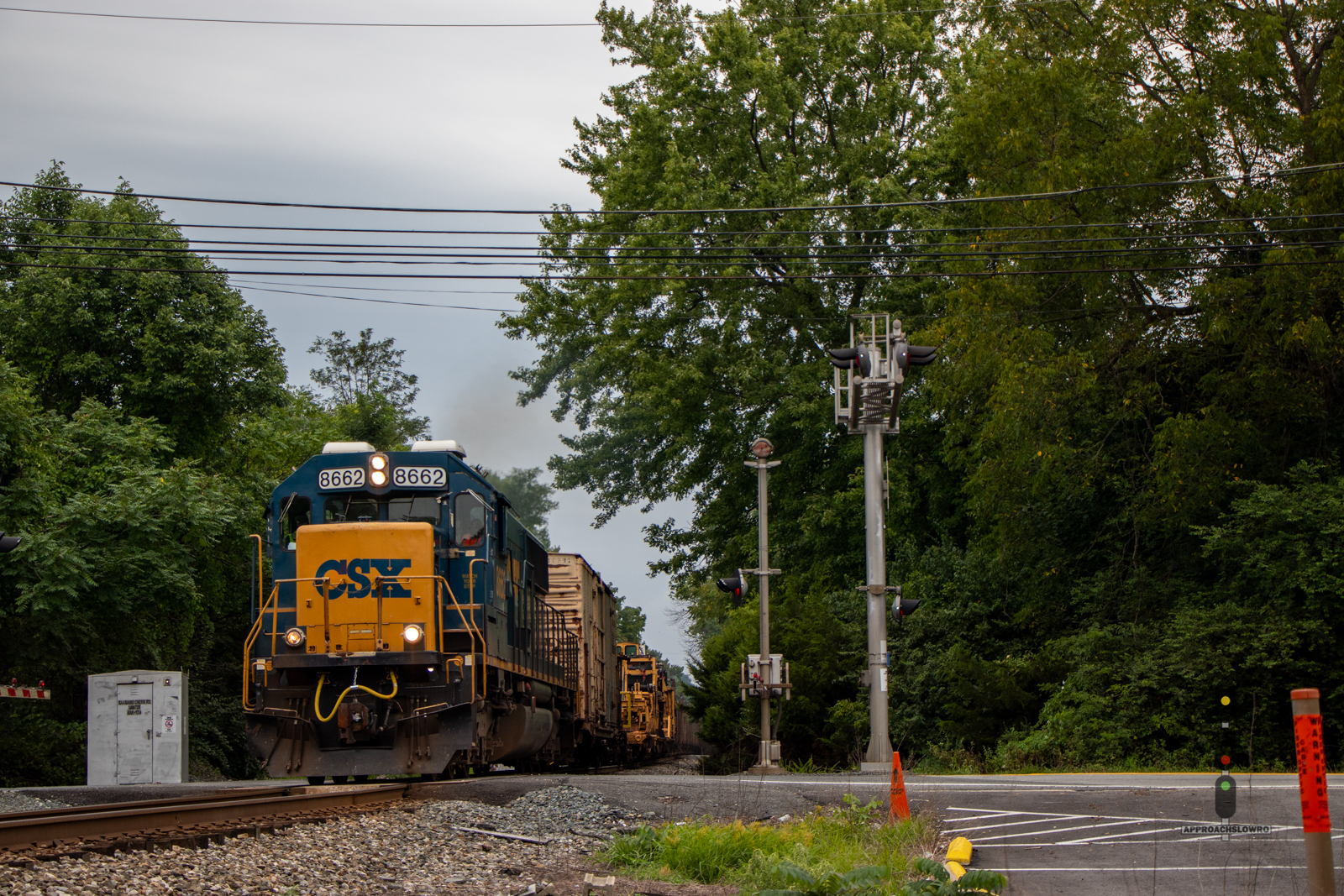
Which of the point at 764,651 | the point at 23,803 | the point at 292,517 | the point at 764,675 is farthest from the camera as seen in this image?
the point at 764,651

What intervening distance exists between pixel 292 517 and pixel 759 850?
810cm

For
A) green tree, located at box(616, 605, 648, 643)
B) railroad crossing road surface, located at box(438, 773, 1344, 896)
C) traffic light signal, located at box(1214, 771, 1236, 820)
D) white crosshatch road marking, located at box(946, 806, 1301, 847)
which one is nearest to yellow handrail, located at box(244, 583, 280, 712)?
railroad crossing road surface, located at box(438, 773, 1344, 896)

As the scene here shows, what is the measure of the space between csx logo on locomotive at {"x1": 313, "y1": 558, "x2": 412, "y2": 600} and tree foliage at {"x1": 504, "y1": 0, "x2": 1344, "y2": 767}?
20.7 feet

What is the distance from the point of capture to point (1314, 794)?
4078 mm

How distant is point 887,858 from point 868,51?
26093mm

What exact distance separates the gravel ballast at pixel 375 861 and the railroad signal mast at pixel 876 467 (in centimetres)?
821

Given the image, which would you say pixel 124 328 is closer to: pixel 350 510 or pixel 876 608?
pixel 350 510

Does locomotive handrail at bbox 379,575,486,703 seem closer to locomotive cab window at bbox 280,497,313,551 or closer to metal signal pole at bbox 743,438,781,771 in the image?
locomotive cab window at bbox 280,497,313,551

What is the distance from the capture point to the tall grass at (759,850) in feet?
23.2

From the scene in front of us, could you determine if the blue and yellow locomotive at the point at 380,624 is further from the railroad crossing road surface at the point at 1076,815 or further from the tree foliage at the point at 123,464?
the tree foliage at the point at 123,464

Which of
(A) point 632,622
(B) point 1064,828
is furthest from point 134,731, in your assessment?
(A) point 632,622

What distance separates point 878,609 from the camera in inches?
706

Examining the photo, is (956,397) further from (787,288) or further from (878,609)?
(787,288)

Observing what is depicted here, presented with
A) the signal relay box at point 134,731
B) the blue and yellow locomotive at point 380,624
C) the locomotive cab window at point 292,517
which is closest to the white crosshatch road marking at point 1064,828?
the blue and yellow locomotive at point 380,624
